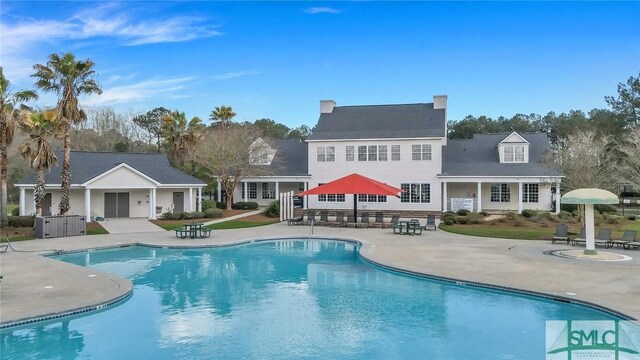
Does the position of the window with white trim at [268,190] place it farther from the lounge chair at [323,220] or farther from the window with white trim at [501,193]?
the window with white trim at [501,193]

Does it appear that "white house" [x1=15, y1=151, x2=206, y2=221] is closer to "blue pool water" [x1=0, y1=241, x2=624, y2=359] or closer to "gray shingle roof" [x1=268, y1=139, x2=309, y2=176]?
"gray shingle roof" [x1=268, y1=139, x2=309, y2=176]

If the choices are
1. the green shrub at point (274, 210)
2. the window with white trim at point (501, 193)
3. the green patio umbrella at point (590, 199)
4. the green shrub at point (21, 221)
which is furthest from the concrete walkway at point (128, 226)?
the window with white trim at point (501, 193)

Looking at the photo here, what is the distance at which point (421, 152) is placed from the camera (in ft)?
120

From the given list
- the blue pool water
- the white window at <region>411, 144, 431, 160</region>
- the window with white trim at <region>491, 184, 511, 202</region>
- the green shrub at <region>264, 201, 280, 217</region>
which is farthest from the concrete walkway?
the window with white trim at <region>491, 184, 511, 202</region>

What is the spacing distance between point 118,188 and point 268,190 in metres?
14.6

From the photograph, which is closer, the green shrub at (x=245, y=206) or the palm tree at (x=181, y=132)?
the palm tree at (x=181, y=132)

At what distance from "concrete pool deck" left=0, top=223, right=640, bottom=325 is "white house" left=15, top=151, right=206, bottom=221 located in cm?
826

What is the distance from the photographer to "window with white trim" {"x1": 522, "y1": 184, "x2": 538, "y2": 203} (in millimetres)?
36812

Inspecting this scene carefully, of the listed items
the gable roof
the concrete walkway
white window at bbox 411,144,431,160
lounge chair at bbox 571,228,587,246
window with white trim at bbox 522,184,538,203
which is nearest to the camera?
lounge chair at bbox 571,228,587,246

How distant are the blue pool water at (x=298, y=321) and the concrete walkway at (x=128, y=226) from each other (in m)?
11.4

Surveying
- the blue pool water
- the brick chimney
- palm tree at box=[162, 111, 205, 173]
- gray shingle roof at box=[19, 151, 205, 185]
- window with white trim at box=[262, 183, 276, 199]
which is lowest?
the blue pool water

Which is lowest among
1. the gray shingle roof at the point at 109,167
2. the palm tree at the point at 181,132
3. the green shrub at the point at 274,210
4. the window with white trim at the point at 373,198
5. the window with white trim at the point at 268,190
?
the green shrub at the point at 274,210

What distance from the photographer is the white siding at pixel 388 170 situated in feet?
119

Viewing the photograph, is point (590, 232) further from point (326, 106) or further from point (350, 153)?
point (326, 106)
